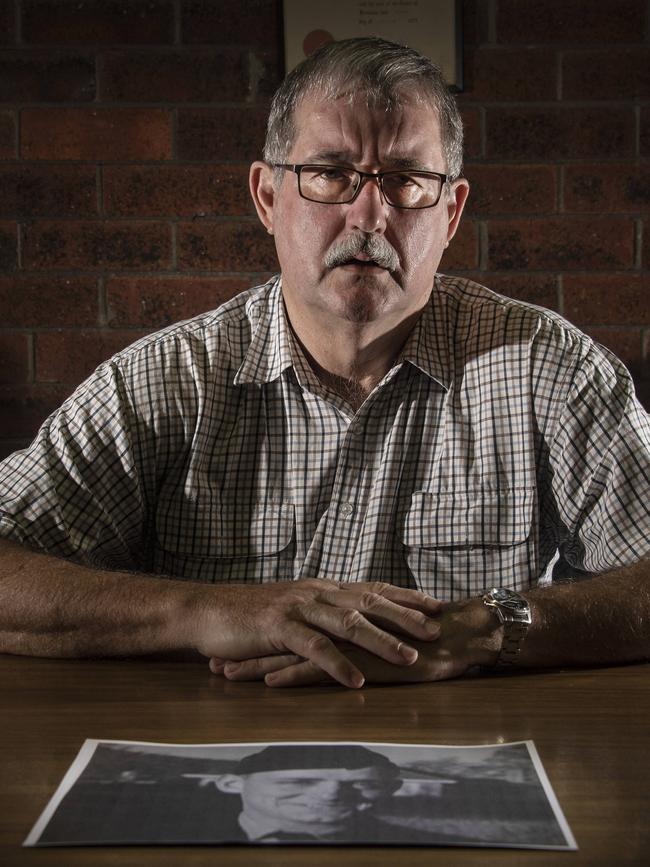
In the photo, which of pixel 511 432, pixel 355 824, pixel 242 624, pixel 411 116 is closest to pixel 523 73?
pixel 411 116

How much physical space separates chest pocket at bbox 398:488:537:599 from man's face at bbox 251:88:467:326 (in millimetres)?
307

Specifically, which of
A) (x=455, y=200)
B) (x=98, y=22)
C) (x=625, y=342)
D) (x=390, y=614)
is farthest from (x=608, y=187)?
(x=390, y=614)

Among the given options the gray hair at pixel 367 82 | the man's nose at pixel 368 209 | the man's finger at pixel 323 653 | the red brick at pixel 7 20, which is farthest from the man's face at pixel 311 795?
the red brick at pixel 7 20

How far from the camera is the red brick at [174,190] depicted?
7.35 ft

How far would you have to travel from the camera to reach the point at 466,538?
4.95 ft

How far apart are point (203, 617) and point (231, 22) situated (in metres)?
1.59

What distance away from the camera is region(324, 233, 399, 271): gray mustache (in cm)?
147

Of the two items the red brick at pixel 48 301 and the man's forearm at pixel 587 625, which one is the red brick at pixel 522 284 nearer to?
the red brick at pixel 48 301

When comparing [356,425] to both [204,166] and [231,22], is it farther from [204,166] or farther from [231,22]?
[231,22]

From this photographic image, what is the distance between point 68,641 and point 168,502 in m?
0.41

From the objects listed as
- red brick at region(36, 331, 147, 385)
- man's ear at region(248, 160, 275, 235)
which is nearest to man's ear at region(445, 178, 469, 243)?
man's ear at region(248, 160, 275, 235)

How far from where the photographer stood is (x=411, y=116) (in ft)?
4.93

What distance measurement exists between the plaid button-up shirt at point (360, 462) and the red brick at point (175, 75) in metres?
0.91

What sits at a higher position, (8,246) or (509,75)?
(509,75)
